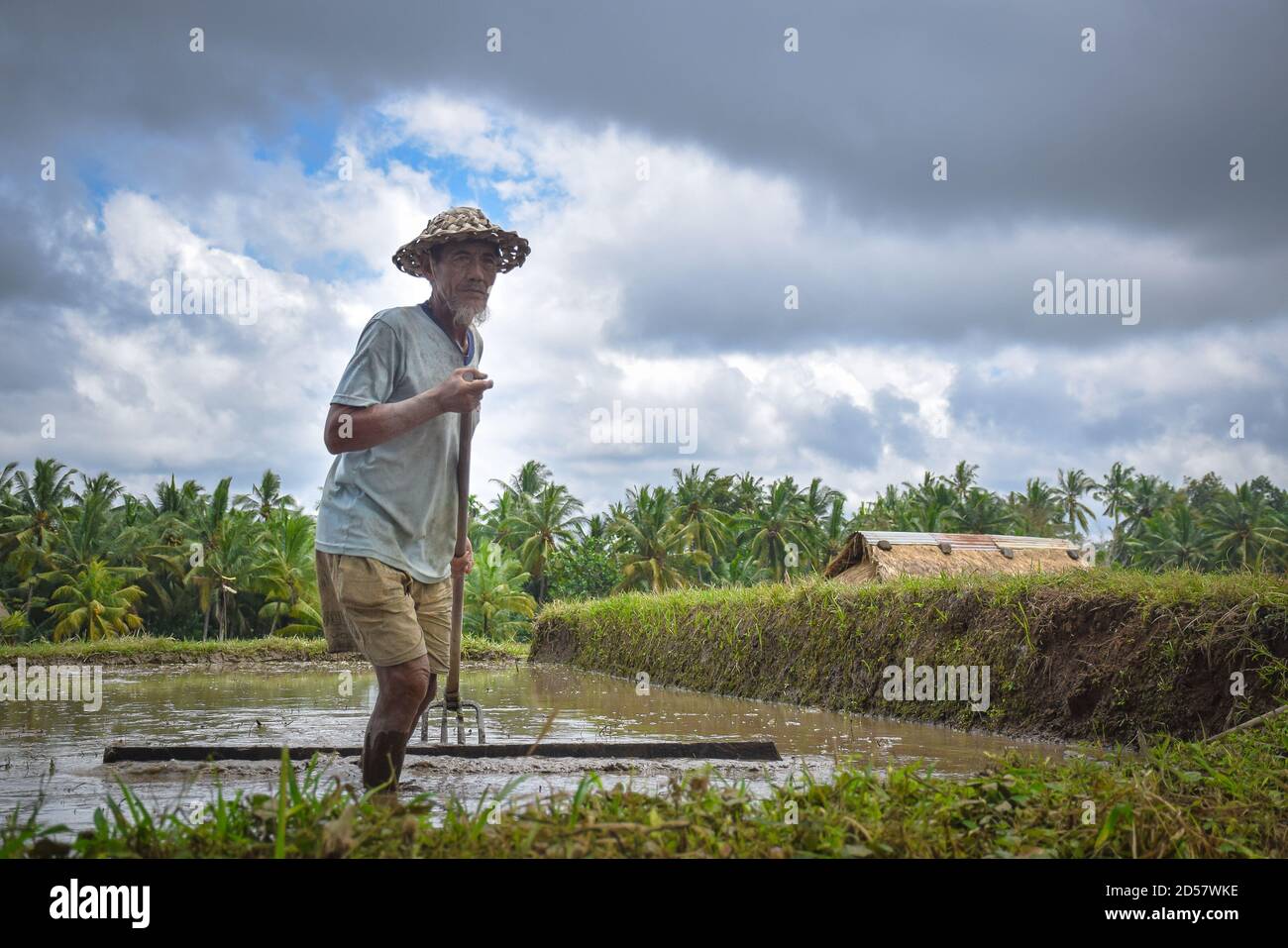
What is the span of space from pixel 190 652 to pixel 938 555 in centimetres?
1817

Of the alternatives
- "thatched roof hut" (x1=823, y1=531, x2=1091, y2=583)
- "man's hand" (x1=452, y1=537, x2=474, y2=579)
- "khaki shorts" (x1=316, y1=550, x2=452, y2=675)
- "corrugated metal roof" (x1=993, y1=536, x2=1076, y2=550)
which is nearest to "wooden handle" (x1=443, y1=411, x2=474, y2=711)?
"man's hand" (x1=452, y1=537, x2=474, y2=579)

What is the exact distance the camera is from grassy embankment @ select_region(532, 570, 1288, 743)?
694 cm

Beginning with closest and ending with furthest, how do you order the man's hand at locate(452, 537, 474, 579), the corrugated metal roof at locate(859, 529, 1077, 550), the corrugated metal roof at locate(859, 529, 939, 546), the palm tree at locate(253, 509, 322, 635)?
the man's hand at locate(452, 537, 474, 579) < the corrugated metal roof at locate(859, 529, 939, 546) < the corrugated metal roof at locate(859, 529, 1077, 550) < the palm tree at locate(253, 509, 322, 635)

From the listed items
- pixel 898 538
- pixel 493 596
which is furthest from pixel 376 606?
pixel 493 596

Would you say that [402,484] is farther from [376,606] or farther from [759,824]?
[759,824]

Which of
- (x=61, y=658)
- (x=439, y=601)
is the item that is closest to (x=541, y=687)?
(x=439, y=601)

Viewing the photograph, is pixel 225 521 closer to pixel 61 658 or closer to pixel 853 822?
pixel 61 658

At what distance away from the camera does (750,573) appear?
160 feet

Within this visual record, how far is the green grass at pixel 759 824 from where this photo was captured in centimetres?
186

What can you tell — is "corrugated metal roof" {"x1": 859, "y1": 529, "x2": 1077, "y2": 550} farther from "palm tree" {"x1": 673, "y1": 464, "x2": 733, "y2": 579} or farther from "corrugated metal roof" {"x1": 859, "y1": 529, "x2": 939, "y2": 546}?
"palm tree" {"x1": 673, "y1": 464, "x2": 733, "y2": 579}

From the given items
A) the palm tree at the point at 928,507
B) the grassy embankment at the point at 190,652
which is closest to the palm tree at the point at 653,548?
the palm tree at the point at 928,507

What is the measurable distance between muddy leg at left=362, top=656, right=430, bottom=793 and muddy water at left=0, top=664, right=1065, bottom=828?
14.4 inches

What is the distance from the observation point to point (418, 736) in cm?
725

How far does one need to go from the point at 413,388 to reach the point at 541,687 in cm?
1186
